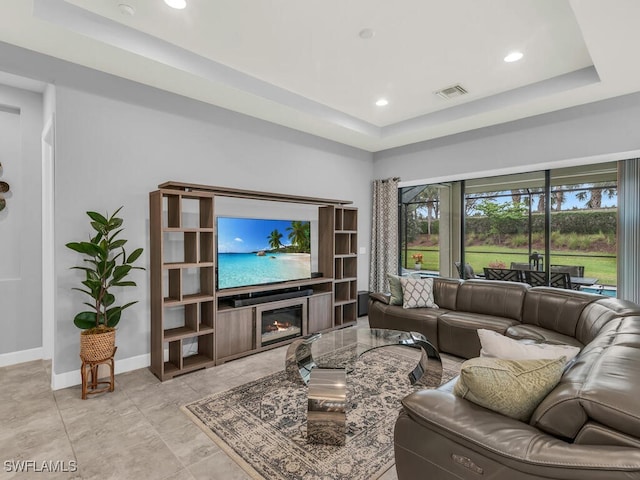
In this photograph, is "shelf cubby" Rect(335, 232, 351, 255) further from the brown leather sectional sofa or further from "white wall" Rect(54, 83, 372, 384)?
the brown leather sectional sofa

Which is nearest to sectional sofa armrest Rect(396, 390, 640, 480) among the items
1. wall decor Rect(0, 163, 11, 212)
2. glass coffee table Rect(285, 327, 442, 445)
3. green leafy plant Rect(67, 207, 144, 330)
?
glass coffee table Rect(285, 327, 442, 445)

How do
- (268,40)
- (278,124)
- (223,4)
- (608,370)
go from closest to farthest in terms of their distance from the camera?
(608,370), (223,4), (268,40), (278,124)

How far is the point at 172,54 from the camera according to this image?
3.02 meters

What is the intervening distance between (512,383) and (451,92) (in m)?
3.56

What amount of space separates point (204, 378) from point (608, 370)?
3.03 meters

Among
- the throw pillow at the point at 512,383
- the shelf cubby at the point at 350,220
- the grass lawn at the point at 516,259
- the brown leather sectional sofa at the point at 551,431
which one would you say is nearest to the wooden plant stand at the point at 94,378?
the brown leather sectional sofa at the point at 551,431

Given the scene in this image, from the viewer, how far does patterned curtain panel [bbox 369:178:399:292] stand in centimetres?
577

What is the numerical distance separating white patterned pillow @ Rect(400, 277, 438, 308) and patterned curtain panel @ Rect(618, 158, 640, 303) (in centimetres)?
241

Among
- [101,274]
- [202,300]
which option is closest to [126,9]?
[101,274]

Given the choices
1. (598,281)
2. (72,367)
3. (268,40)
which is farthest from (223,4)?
(598,281)

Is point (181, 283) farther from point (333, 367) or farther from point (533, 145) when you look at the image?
point (533, 145)

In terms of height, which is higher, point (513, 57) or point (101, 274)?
point (513, 57)

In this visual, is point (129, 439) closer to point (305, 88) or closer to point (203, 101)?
point (203, 101)

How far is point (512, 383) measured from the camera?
137cm
